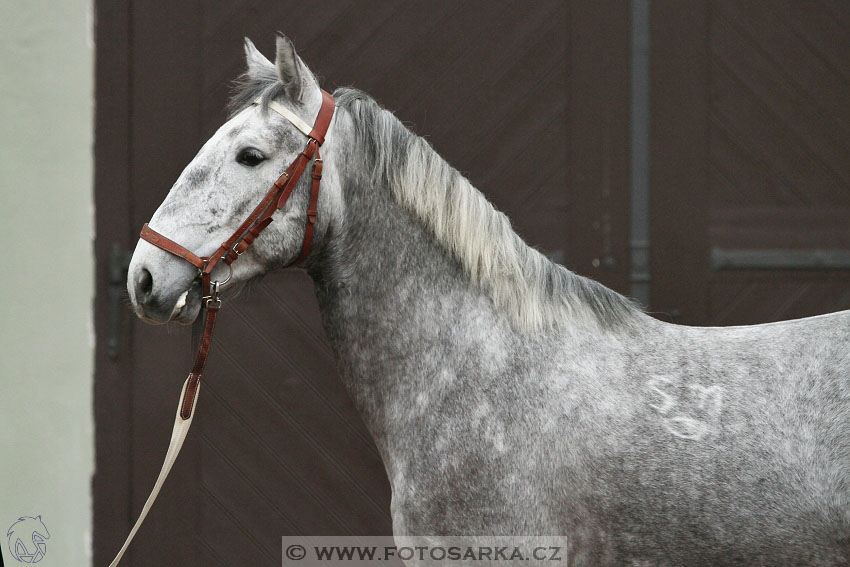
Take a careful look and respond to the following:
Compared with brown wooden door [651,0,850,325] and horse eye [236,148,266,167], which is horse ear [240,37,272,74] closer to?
horse eye [236,148,266,167]

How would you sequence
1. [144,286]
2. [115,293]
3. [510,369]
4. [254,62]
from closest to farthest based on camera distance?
[144,286]
[510,369]
[254,62]
[115,293]

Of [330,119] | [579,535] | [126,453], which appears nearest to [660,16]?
[330,119]

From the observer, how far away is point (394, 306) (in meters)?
2.07

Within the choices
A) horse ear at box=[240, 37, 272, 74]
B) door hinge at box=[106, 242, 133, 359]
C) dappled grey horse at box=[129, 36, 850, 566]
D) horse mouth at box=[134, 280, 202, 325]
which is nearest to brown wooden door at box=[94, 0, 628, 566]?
door hinge at box=[106, 242, 133, 359]

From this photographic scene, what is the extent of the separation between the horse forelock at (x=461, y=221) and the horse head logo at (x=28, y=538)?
2213 mm

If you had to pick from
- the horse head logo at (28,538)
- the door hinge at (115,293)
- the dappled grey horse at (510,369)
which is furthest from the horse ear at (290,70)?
the horse head logo at (28,538)

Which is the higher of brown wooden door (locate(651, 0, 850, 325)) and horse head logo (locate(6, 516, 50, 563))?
brown wooden door (locate(651, 0, 850, 325))

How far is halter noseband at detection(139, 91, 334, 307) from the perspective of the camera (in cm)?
189

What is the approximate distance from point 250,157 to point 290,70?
0.24 meters

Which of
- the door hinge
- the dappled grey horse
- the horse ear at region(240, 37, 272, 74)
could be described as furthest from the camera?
the door hinge

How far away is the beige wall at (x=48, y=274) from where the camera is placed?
3.16 m

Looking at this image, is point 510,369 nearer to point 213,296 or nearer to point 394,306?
point 394,306

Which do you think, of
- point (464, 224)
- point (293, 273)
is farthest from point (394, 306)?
point (293, 273)

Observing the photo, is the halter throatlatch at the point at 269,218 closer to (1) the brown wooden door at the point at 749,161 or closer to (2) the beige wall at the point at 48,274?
(2) the beige wall at the point at 48,274
